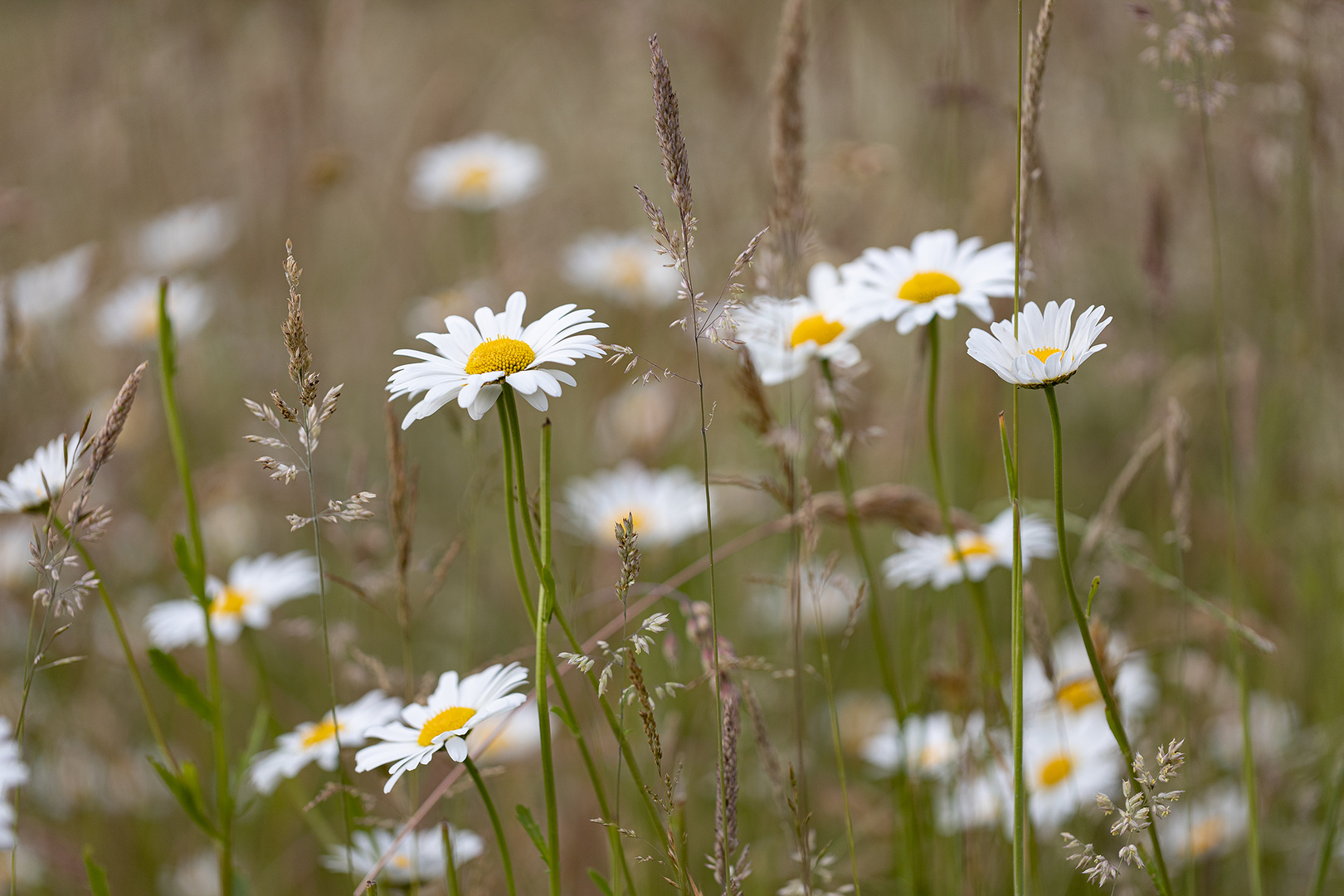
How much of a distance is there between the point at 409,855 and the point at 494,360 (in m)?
0.73

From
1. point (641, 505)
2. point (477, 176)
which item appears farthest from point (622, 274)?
point (641, 505)

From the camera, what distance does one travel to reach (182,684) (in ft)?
3.62

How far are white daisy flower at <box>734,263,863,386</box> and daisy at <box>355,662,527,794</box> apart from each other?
0.53 m

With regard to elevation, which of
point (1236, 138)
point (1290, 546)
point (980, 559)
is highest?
point (1236, 138)

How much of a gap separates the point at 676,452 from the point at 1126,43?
6.83ft

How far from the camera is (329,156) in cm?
275

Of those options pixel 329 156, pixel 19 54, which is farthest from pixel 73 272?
pixel 19 54

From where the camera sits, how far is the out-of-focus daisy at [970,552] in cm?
148

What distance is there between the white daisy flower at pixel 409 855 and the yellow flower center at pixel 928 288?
2.99 ft

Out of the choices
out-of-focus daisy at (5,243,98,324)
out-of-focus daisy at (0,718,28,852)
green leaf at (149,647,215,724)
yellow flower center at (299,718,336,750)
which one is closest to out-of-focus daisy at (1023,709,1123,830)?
yellow flower center at (299,718,336,750)

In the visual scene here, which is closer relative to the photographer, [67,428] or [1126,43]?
[67,428]

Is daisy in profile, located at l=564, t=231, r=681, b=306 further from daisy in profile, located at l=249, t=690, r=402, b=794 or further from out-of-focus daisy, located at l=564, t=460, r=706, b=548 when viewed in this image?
daisy in profile, located at l=249, t=690, r=402, b=794

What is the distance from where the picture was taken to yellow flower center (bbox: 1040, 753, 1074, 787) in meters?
1.62

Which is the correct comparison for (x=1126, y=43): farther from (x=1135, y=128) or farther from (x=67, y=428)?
(x=67, y=428)
